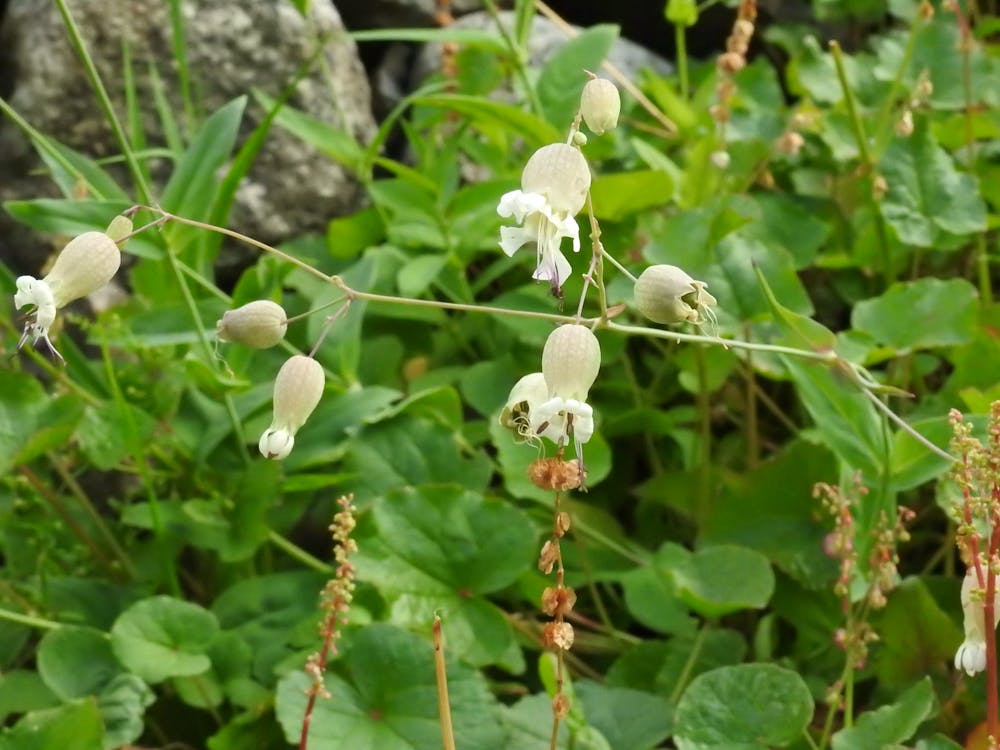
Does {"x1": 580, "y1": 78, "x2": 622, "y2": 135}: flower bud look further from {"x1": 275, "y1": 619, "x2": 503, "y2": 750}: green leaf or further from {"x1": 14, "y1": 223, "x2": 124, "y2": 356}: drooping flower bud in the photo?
{"x1": 275, "y1": 619, "x2": 503, "y2": 750}: green leaf

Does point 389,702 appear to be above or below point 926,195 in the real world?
below

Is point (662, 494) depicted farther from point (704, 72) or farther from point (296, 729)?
point (704, 72)

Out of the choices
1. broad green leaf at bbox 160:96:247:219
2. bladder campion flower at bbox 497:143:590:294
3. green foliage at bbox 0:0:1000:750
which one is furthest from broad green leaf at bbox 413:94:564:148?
bladder campion flower at bbox 497:143:590:294

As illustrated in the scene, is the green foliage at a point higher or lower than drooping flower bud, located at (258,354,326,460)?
lower

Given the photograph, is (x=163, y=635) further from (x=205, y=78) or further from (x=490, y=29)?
(x=490, y=29)

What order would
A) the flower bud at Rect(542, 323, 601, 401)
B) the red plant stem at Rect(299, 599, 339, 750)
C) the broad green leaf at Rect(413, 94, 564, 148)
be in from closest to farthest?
the flower bud at Rect(542, 323, 601, 401) < the red plant stem at Rect(299, 599, 339, 750) < the broad green leaf at Rect(413, 94, 564, 148)

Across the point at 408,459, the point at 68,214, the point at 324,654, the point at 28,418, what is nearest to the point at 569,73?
the point at 408,459

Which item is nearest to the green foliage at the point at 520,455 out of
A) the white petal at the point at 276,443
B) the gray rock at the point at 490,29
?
the white petal at the point at 276,443
